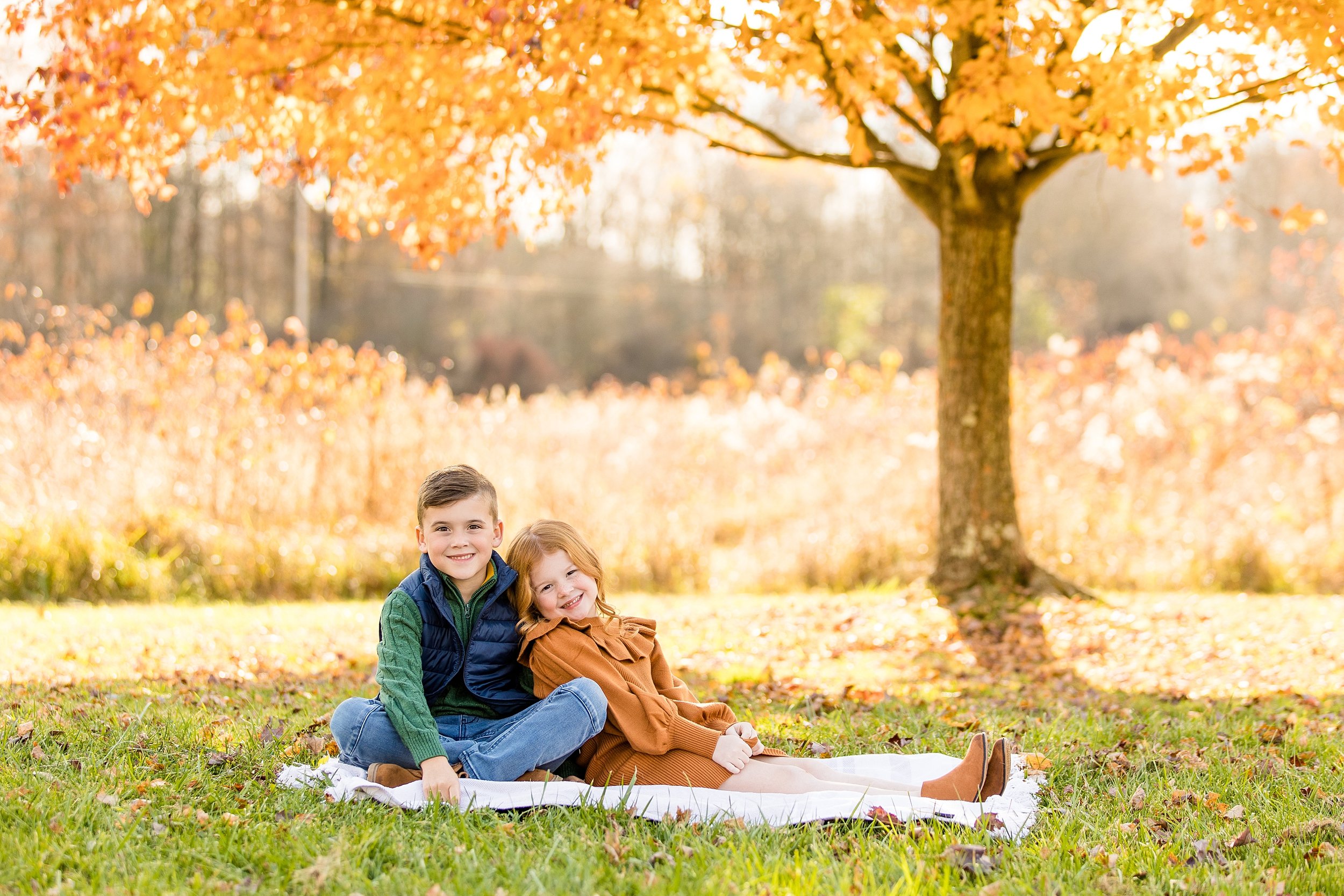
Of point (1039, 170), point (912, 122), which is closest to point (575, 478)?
point (912, 122)

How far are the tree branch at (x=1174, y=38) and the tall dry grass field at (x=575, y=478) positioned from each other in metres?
3.48

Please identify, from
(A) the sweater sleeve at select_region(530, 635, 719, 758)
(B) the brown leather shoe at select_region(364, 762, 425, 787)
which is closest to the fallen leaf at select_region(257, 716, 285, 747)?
(B) the brown leather shoe at select_region(364, 762, 425, 787)

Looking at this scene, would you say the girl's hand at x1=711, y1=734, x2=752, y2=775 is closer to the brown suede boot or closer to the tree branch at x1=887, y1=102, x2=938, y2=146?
the brown suede boot

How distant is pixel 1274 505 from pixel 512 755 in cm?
772

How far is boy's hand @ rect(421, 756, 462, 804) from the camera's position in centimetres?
316

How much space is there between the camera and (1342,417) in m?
11.0

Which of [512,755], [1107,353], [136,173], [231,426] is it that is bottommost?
[512,755]

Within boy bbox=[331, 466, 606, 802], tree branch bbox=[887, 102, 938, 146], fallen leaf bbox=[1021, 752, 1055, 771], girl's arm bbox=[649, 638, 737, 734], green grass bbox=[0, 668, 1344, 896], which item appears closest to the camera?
green grass bbox=[0, 668, 1344, 896]

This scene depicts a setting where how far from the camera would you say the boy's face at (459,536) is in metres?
3.36

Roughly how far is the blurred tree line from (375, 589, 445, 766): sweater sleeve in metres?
26.5

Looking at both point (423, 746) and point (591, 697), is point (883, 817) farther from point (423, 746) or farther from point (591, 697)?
point (423, 746)

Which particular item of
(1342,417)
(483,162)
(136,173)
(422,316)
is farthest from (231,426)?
(422,316)

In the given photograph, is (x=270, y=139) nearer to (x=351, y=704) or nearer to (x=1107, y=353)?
(x=351, y=704)

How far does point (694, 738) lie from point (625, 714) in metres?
0.21
